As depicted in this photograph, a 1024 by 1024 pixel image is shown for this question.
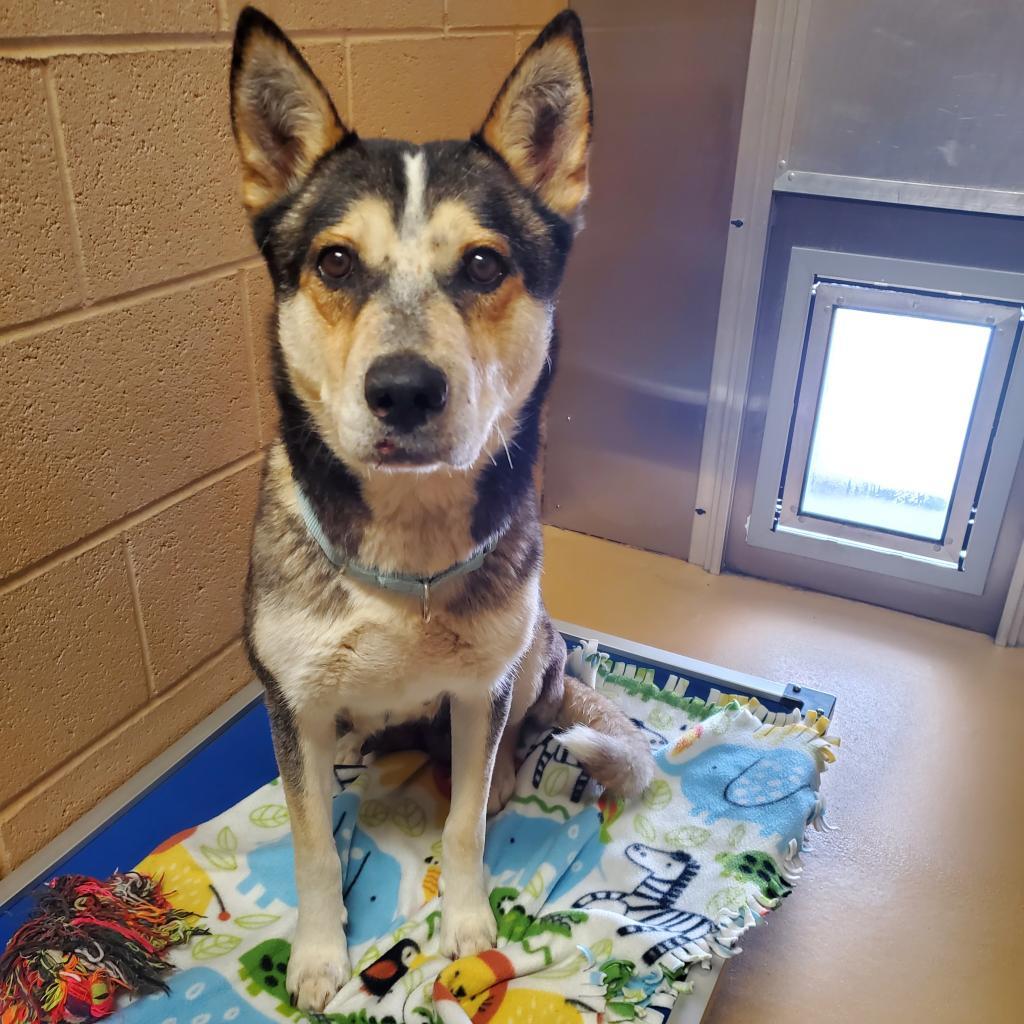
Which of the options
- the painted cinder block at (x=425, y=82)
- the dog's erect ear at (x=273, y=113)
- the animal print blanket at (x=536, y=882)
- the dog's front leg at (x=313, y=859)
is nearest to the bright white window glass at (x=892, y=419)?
the animal print blanket at (x=536, y=882)

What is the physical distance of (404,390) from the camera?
3.24ft

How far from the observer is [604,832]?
159 centimetres

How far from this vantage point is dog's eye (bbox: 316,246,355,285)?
111cm

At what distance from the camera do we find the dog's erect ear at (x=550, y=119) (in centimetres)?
115

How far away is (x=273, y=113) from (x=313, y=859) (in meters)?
1.04

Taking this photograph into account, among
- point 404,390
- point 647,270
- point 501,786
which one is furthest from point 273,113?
point 647,270

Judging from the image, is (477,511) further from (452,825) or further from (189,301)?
(189,301)

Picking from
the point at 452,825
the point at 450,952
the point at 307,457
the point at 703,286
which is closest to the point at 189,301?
the point at 307,457

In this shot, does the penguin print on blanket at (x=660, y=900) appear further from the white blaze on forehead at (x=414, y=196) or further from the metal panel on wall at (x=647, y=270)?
the metal panel on wall at (x=647, y=270)

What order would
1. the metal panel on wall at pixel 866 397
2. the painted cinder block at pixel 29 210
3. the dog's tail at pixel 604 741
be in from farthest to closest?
the metal panel on wall at pixel 866 397, the dog's tail at pixel 604 741, the painted cinder block at pixel 29 210

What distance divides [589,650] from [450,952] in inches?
32.4

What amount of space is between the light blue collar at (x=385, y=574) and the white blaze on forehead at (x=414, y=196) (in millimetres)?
392

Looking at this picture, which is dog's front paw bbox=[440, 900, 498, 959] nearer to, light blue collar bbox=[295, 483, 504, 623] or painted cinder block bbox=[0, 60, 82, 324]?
light blue collar bbox=[295, 483, 504, 623]

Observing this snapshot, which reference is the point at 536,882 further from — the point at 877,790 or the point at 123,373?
the point at 123,373
